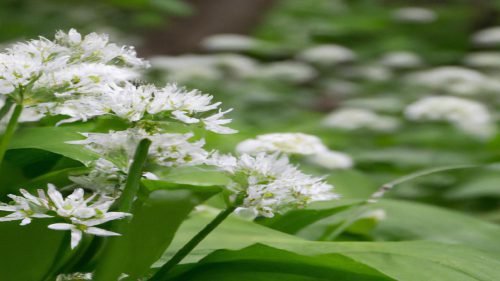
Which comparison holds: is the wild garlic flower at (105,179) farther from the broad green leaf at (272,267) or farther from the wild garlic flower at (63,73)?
the broad green leaf at (272,267)

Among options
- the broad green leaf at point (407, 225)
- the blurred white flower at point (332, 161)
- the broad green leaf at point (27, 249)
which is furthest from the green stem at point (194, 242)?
the blurred white flower at point (332, 161)

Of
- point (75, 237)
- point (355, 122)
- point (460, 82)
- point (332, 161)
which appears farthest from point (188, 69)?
point (75, 237)

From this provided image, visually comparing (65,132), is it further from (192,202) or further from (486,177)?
(486,177)

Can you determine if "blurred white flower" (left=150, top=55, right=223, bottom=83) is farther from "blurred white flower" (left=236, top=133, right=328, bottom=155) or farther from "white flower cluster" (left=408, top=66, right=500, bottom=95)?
"blurred white flower" (left=236, top=133, right=328, bottom=155)

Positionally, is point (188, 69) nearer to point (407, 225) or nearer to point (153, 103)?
point (407, 225)

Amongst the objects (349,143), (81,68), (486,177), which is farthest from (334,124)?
(81,68)

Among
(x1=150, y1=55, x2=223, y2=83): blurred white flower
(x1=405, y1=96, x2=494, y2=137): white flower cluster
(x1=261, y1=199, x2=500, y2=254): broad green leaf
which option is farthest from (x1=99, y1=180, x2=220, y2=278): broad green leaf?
(x1=150, y1=55, x2=223, y2=83): blurred white flower
